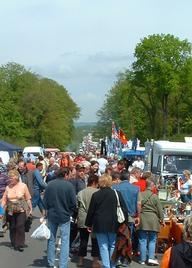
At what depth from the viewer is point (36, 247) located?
536 inches

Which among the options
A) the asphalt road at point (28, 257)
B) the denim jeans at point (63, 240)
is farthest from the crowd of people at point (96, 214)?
the asphalt road at point (28, 257)

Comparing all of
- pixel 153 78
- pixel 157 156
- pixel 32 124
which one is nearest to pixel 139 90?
pixel 153 78

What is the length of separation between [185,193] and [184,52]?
52.2 meters

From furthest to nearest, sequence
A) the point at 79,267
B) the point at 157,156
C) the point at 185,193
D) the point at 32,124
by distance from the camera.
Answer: the point at 32,124 → the point at 157,156 → the point at 185,193 → the point at 79,267

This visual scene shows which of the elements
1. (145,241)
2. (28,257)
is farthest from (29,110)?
(145,241)

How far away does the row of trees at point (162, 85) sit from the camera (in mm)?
67500

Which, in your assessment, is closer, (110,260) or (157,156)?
(110,260)

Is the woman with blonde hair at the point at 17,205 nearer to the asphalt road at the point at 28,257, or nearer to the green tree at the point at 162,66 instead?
the asphalt road at the point at 28,257

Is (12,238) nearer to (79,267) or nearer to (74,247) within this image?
(74,247)

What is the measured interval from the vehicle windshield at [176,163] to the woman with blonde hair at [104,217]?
1637 centimetres

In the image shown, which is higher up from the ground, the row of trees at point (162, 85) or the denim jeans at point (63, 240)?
the row of trees at point (162, 85)

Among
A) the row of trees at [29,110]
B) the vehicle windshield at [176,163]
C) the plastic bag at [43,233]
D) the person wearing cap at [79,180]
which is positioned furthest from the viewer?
the row of trees at [29,110]

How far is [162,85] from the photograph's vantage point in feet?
221

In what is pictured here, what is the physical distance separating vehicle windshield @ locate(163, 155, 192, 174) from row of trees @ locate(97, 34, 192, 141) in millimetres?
40086
